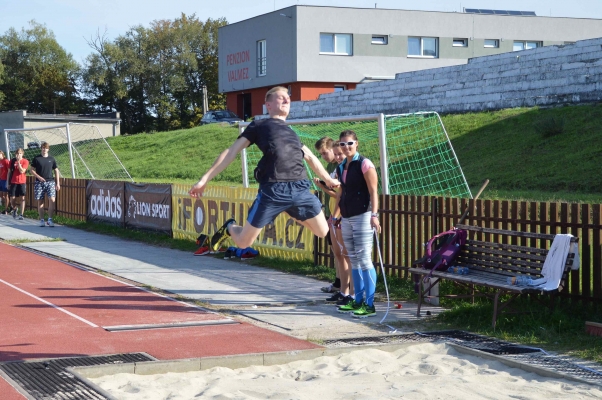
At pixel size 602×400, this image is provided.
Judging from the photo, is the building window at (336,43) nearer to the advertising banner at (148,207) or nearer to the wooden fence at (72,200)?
the wooden fence at (72,200)

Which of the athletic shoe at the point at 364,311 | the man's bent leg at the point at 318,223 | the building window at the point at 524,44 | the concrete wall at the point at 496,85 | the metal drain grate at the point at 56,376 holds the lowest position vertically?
the metal drain grate at the point at 56,376

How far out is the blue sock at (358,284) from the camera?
9055mm

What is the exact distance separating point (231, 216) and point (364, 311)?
637cm

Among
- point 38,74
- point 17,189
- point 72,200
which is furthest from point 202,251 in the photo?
point 38,74

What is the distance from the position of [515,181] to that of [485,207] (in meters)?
12.1

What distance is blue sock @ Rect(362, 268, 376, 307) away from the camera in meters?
8.95

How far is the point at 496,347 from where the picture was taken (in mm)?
7570

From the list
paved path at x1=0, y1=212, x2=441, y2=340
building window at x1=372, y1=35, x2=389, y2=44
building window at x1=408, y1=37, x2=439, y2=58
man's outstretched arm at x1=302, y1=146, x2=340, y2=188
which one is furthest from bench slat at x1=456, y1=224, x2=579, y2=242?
building window at x1=408, y1=37, x2=439, y2=58

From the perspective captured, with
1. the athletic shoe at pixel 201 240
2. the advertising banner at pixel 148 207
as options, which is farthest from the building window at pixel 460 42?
the athletic shoe at pixel 201 240

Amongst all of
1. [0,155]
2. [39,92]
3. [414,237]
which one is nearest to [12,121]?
[39,92]

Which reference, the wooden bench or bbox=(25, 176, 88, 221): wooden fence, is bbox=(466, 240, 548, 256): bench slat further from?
bbox=(25, 176, 88, 221): wooden fence

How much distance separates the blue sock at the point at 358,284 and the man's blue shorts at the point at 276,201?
5.42 feet

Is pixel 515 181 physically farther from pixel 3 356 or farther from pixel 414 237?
Answer: pixel 3 356

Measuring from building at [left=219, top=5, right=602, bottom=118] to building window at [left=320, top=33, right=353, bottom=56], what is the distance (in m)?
0.06
